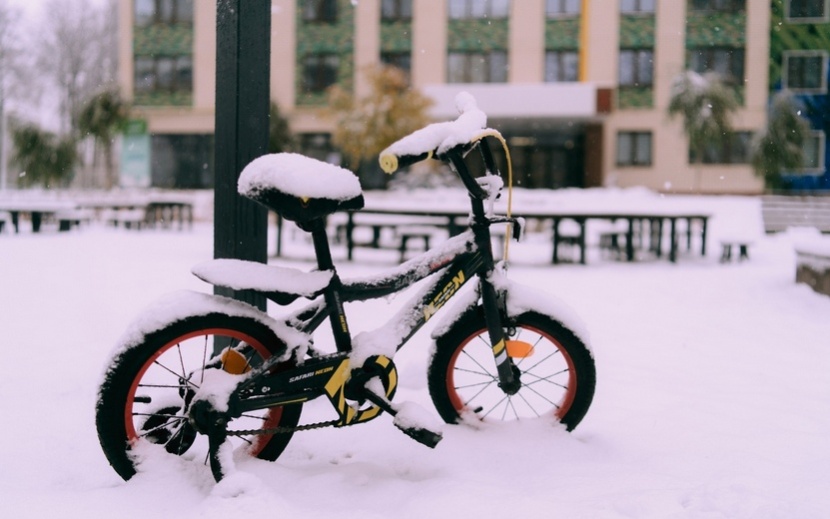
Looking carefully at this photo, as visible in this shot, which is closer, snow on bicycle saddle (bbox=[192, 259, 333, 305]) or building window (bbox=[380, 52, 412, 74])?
snow on bicycle saddle (bbox=[192, 259, 333, 305])

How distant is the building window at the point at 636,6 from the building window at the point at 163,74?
17.8m

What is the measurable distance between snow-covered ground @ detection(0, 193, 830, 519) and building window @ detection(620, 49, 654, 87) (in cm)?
2447

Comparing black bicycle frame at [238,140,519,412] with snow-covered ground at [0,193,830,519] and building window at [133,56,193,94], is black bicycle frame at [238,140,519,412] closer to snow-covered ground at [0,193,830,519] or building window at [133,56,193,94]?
snow-covered ground at [0,193,830,519]

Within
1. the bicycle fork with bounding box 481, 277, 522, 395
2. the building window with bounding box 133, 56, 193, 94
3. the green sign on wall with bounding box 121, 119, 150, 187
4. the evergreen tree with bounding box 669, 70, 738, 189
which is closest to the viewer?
the bicycle fork with bounding box 481, 277, 522, 395

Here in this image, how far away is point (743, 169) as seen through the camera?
2906 centimetres

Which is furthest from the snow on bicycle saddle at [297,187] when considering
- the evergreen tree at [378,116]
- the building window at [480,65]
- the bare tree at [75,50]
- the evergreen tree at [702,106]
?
the bare tree at [75,50]

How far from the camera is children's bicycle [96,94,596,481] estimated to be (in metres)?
2.57

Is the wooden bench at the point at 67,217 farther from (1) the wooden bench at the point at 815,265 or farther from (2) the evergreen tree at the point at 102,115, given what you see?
(1) the wooden bench at the point at 815,265

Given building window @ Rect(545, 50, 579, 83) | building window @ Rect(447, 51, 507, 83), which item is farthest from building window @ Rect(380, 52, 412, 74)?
building window @ Rect(545, 50, 579, 83)

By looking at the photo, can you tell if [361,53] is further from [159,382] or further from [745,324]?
[159,382]

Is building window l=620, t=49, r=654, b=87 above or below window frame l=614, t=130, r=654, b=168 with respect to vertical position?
above

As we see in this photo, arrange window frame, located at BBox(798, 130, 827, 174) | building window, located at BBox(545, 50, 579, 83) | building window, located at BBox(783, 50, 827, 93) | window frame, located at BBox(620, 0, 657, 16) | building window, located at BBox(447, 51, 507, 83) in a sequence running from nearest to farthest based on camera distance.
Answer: window frame, located at BBox(798, 130, 827, 174), building window, located at BBox(783, 50, 827, 93), window frame, located at BBox(620, 0, 657, 16), building window, located at BBox(545, 50, 579, 83), building window, located at BBox(447, 51, 507, 83)

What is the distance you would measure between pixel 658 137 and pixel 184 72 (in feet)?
64.7

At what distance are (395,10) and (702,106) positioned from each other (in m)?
12.8
